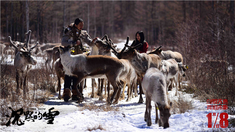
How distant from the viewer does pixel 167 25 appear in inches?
1943

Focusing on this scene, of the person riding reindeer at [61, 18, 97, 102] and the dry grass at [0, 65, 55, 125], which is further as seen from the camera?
the person riding reindeer at [61, 18, 97, 102]

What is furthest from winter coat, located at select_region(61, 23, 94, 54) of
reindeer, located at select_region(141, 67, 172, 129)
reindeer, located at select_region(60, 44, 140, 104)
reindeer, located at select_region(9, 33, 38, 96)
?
reindeer, located at select_region(141, 67, 172, 129)

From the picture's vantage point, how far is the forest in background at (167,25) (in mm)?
9834

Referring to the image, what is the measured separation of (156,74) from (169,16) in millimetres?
44344

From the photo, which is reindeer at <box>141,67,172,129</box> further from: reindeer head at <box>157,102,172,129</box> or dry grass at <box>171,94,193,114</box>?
dry grass at <box>171,94,193,114</box>

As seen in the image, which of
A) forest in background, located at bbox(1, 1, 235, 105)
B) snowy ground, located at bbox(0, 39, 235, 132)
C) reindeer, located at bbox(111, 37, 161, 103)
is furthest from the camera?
forest in background, located at bbox(1, 1, 235, 105)

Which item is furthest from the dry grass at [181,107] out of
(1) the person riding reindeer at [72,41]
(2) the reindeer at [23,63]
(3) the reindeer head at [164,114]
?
(2) the reindeer at [23,63]

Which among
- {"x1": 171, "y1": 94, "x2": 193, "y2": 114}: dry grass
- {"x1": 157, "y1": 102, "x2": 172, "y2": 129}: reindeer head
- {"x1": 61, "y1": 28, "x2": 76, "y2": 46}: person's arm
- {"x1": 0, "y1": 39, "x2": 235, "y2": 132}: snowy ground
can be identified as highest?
{"x1": 61, "y1": 28, "x2": 76, "y2": 46}: person's arm

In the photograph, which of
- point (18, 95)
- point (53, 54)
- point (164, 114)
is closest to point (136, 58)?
point (164, 114)

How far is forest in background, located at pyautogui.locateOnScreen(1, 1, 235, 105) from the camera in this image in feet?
32.3

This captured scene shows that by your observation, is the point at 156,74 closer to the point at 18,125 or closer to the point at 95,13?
the point at 18,125

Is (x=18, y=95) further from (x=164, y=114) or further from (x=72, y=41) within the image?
(x=164, y=114)

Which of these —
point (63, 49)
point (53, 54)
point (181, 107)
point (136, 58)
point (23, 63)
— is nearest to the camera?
point (181, 107)

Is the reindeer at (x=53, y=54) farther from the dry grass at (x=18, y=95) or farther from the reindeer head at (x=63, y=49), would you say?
the reindeer head at (x=63, y=49)
